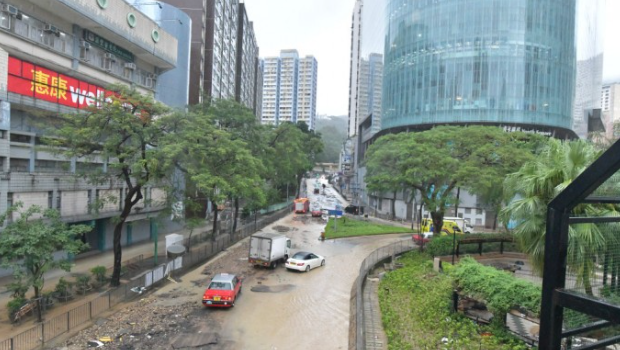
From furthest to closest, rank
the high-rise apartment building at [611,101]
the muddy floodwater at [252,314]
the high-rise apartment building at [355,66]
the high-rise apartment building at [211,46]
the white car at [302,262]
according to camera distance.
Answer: the high-rise apartment building at [355,66] < the high-rise apartment building at [611,101] < the high-rise apartment building at [211,46] < the white car at [302,262] < the muddy floodwater at [252,314]

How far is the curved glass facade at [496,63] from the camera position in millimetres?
60312

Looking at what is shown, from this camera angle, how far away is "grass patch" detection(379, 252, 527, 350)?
1241 cm

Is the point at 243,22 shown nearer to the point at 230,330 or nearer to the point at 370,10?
the point at 370,10

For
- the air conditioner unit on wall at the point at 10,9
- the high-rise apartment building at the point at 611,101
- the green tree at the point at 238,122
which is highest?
the high-rise apartment building at the point at 611,101

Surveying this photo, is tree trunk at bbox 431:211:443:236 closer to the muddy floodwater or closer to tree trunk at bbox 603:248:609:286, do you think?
the muddy floodwater

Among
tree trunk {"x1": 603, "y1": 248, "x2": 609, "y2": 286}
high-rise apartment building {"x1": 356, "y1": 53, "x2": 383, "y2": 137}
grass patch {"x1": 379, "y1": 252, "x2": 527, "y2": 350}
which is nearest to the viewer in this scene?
tree trunk {"x1": 603, "y1": 248, "x2": 609, "y2": 286}

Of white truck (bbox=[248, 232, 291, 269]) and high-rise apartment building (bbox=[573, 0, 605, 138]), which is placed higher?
high-rise apartment building (bbox=[573, 0, 605, 138])

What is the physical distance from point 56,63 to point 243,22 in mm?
62746

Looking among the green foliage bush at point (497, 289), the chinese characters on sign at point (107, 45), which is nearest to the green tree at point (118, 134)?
the chinese characters on sign at point (107, 45)

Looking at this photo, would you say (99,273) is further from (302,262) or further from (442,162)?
(442,162)

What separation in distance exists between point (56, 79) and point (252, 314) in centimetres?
1838

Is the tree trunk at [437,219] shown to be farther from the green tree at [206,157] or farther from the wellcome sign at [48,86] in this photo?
the wellcome sign at [48,86]

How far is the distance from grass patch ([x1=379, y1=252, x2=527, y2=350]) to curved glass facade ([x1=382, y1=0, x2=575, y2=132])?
1883 inches

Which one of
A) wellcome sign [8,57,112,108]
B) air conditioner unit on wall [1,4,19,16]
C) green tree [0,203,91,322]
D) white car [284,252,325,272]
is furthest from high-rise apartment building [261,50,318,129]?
green tree [0,203,91,322]
